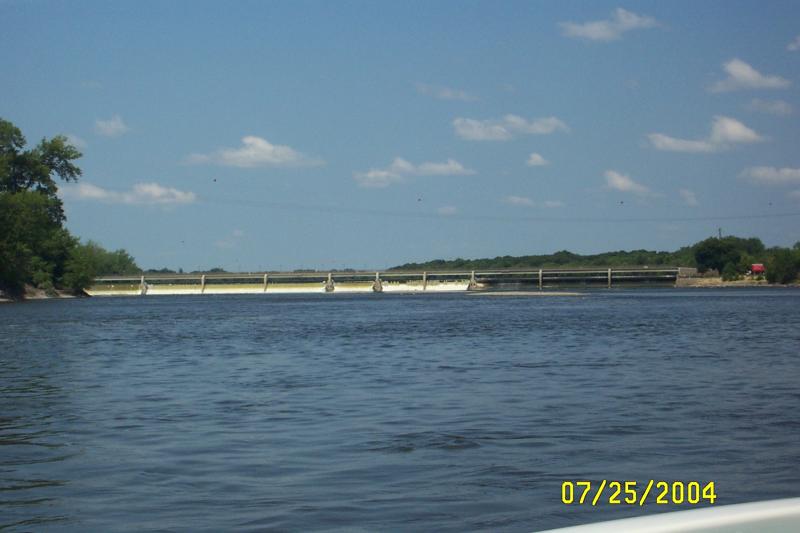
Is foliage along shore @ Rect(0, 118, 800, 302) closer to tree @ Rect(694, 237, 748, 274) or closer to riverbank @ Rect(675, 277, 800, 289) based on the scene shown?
riverbank @ Rect(675, 277, 800, 289)

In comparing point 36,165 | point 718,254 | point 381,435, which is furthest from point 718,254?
point 381,435

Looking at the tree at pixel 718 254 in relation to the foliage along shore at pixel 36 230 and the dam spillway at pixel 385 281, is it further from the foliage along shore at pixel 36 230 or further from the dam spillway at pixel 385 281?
the foliage along shore at pixel 36 230

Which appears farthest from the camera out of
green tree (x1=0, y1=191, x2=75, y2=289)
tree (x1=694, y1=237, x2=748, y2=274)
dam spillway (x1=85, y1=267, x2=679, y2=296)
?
tree (x1=694, y1=237, x2=748, y2=274)

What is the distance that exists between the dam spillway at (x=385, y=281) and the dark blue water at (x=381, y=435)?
156 metres

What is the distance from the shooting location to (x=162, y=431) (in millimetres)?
15500

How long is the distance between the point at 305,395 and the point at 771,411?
9.34m

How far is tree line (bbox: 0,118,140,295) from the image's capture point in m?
101

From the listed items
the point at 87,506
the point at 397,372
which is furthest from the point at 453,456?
the point at 397,372
